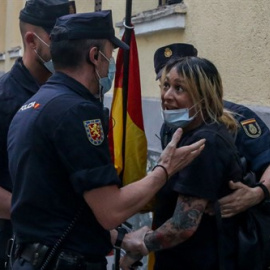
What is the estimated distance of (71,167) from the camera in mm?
2523

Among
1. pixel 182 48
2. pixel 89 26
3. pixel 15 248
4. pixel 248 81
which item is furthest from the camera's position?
pixel 248 81

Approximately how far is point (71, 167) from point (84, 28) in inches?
22.7

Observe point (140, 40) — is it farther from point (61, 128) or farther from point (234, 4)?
point (61, 128)

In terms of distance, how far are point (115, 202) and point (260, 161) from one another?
1.11 m

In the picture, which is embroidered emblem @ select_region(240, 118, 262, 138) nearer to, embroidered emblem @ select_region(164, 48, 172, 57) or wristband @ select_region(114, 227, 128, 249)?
embroidered emblem @ select_region(164, 48, 172, 57)

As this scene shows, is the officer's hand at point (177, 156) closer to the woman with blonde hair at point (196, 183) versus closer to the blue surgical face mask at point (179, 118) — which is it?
the woman with blonde hair at point (196, 183)

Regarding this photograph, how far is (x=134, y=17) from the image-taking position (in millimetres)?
5977

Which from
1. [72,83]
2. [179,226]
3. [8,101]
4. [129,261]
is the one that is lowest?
[129,261]

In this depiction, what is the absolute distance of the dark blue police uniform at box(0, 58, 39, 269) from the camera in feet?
11.0

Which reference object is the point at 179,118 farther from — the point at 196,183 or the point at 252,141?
the point at 252,141

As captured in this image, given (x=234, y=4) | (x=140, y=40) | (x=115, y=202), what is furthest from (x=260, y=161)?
(x=140, y=40)

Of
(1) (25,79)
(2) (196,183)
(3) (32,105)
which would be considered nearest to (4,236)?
(1) (25,79)

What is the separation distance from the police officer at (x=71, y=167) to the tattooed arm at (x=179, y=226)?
0.70 ft

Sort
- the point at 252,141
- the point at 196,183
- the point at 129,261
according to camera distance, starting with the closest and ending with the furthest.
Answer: the point at 196,183 < the point at 129,261 < the point at 252,141
